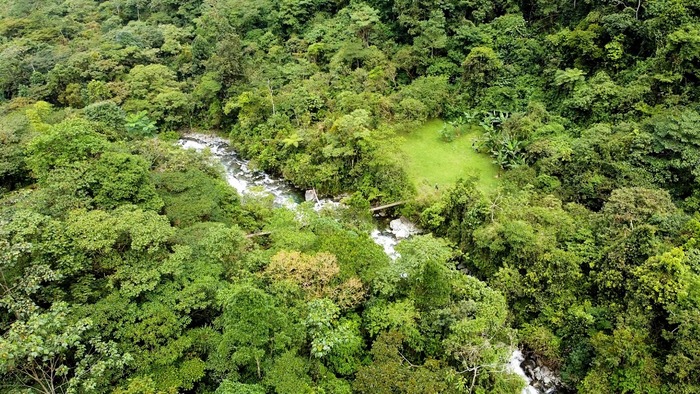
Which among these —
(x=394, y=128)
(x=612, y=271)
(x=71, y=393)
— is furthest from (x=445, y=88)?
(x=71, y=393)

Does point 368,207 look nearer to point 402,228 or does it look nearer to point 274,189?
point 402,228

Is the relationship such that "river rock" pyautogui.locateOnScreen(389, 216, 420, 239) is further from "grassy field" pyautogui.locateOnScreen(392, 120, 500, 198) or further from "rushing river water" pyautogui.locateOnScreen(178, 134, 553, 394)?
"grassy field" pyautogui.locateOnScreen(392, 120, 500, 198)

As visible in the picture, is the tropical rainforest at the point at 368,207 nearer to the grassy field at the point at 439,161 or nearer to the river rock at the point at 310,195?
the grassy field at the point at 439,161

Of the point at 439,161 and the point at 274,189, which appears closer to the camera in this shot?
the point at 439,161

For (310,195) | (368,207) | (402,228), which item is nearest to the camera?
(402,228)

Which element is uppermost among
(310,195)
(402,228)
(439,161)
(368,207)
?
(439,161)

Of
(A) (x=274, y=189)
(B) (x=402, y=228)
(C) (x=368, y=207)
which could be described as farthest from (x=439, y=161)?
(A) (x=274, y=189)

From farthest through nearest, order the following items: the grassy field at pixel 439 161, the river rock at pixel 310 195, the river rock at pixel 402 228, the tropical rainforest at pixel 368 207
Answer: the river rock at pixel 310 195, the grassy field at pixel 439 161, the river rock at pixel 402 228, the tropical rainforest at pixel 368 207

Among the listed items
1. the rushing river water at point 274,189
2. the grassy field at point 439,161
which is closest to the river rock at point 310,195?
the rushing river water at point 274,189
